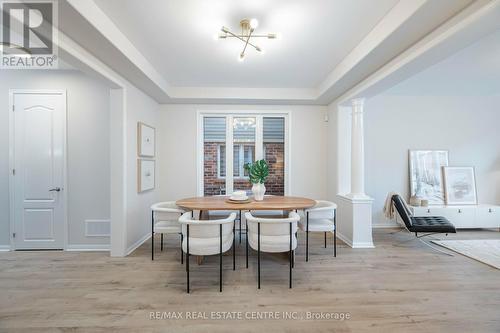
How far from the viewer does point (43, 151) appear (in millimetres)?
3229

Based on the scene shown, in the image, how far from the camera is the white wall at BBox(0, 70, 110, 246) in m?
3.22

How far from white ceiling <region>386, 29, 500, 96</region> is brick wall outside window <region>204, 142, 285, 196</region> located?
251 cm

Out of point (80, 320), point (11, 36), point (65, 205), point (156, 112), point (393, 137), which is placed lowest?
point (80, 320)

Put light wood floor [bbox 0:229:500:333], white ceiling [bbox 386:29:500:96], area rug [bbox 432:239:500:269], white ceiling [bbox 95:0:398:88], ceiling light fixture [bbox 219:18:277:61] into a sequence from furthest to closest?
area rug [bbox 432:239:500:269], white ceiling [bbox 386:29:500:96], ceiling light fixture [bbox 219:18:277:61], white ceiling [bbox 95:0:398:88], light wood floor [bbox 0:229:500:333]

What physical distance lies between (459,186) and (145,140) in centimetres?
610

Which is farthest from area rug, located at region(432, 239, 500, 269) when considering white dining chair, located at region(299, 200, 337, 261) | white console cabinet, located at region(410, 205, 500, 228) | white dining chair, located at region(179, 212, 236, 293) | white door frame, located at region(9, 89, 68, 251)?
white door frame, located at region(9, 89, 68, 251)

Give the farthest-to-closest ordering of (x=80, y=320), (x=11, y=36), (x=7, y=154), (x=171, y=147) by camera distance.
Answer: (x=171, y=147) → (x=7, y=154) → (x=11, y=36) → (x=80, y=320)

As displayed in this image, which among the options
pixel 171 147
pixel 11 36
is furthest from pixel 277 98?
pixel 11 36

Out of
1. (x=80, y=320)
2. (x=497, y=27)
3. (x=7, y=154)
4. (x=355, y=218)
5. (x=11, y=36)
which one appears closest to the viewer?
(x=497, y=27)

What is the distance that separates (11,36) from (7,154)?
1841mm

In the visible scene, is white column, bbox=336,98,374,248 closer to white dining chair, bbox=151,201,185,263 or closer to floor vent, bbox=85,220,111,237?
white dining chair, bbox=151,201,185,263

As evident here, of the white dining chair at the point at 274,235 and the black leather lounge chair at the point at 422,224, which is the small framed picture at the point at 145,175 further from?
the black leather lounge chair at the point at 422,224

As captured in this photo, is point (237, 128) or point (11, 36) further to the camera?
point (237, 128)

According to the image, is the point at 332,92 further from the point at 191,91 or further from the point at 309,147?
the point at 191,91
